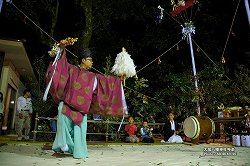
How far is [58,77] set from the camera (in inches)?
175

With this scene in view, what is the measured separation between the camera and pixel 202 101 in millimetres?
10938

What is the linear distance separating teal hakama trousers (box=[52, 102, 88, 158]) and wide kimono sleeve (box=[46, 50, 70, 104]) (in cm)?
20

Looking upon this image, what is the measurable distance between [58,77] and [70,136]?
3.38 ft

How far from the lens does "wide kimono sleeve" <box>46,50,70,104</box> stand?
4.42 metres

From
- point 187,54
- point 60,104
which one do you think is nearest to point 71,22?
point 187,54

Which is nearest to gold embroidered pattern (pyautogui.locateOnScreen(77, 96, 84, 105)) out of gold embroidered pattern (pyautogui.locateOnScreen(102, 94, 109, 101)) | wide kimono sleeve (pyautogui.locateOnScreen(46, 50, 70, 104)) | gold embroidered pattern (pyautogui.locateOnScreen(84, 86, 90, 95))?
gold embroidered pattern (pyautogui.locateOnScreen(84, 86, 90, 95))

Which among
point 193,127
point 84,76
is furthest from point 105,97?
point 193,127

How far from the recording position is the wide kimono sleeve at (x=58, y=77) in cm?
442

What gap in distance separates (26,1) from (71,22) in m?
2.91

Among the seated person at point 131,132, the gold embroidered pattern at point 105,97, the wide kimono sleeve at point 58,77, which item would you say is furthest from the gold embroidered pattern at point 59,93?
the seated person at point 131,132

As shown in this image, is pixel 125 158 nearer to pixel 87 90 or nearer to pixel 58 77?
pixel 87 90

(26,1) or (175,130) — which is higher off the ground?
(26,1)

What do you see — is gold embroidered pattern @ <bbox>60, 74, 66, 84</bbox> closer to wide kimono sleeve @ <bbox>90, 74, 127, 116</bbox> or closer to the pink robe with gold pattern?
the pink robe with gold pattern

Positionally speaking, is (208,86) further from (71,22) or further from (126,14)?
(71,22)
